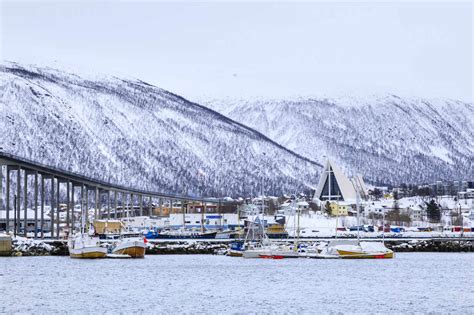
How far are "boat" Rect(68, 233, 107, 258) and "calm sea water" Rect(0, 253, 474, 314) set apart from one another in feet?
14.4

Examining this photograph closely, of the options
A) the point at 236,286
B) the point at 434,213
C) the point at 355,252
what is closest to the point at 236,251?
the point at 355,252

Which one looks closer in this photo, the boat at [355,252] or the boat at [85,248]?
the boat at [85,248]

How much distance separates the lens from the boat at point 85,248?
323ft

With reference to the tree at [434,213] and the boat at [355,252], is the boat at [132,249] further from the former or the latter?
the tree at [434,213]

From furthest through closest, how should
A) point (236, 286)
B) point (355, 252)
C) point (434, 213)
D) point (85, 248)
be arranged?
1. point (434, 213)
2. point (355, 252)
3. point (85, 248)
4. point (236, 286)

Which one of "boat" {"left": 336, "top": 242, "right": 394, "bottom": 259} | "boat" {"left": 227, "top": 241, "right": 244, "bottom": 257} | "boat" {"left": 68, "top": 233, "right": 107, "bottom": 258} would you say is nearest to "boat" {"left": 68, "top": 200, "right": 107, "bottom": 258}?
"boat" {"left": 68, "top": 233, "right": 107, "bottom": 258}

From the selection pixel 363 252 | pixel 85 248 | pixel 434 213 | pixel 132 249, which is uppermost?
pixel 434 213

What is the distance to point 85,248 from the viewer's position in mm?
98438

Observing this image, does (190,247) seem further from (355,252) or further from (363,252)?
(363,252)

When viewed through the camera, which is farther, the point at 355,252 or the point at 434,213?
the point at 434,213

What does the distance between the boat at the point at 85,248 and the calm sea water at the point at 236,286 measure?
4.40 m

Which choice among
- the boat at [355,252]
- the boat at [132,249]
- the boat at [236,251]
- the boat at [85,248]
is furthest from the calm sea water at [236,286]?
the boat at [236,251]

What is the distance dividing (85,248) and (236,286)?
37.4 m

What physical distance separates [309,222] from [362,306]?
12923 centimetres
